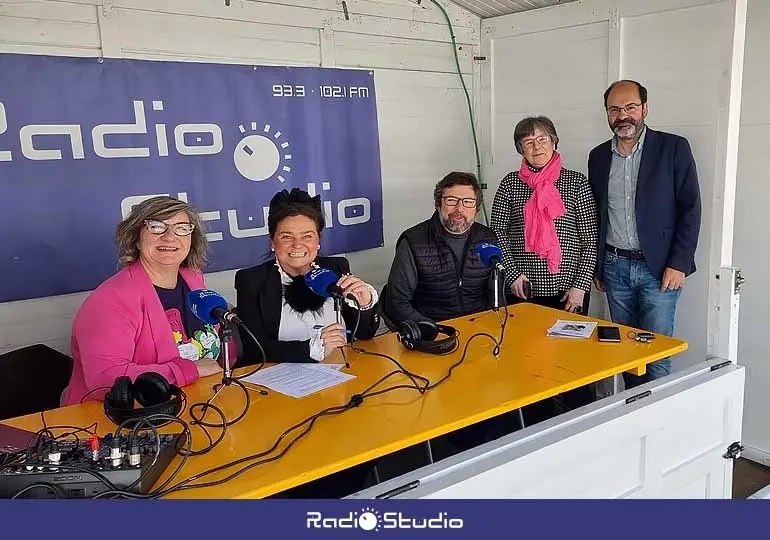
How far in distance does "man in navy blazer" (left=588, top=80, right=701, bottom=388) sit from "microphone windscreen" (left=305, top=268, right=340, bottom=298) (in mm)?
1510

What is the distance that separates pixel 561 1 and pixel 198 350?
8.51ft

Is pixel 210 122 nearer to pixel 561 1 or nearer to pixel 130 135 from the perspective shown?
pixel 130 135

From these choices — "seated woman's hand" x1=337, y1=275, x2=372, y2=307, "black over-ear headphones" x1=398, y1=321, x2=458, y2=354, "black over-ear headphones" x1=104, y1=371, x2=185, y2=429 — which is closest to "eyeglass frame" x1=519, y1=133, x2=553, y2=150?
"black over-ear headphones" x1=398, y1=321, x2=458, y2=354

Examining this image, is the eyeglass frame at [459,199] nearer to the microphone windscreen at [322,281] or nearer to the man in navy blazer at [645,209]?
the man in navy blazer at [645,209]

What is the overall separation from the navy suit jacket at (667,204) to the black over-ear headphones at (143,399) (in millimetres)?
2097

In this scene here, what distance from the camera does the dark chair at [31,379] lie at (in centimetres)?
249

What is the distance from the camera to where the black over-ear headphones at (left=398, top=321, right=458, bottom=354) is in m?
2.27

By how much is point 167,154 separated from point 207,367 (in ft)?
4.41

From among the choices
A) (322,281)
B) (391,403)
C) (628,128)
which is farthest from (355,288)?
(628,128)

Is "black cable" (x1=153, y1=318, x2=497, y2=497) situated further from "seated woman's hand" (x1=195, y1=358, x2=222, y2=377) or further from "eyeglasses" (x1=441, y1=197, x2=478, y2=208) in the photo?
"eyeglasses" (x1=441, y1=197, x2=478, y2=208)

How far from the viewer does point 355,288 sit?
215 centimetres

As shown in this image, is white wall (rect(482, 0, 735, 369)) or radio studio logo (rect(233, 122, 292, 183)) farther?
radio studio logo (rect(233, 122, 292, 183))

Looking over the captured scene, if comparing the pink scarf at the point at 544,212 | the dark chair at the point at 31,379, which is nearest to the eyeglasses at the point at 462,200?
the pink scarf at the point at 544,212

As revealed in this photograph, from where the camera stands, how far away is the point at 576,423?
6.22 feet
